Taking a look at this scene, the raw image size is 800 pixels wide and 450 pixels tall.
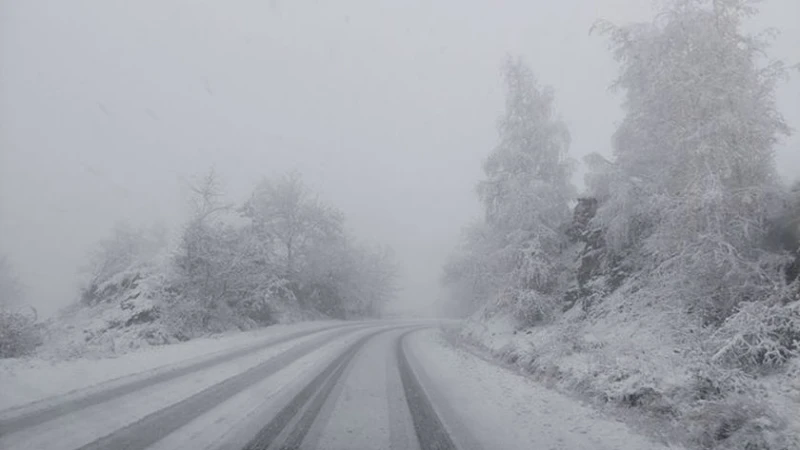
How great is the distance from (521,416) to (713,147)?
8070 millimetres

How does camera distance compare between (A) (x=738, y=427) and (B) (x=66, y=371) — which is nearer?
(A) (x=738, y=427)

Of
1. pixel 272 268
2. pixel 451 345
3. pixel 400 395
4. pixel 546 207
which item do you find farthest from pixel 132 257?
pixel 400 395

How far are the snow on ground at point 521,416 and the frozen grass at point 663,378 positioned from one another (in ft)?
1.72

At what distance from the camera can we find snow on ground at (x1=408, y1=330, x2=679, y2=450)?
6766 mm

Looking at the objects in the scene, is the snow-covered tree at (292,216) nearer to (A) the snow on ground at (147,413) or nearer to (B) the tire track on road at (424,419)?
(A) the snow on ground at (147,413)

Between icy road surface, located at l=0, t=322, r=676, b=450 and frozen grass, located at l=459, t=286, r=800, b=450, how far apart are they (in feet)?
2.45

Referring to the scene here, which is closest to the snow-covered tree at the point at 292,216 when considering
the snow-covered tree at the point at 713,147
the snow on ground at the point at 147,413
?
the snow on ground at the point at 147,413

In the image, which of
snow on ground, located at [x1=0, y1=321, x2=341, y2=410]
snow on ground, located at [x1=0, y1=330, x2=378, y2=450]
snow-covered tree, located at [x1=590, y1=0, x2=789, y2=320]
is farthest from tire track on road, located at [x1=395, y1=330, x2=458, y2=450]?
snow-covered tree, located at [x1=590, y1=0, x2=789, y2=320]

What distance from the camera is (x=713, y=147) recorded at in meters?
11.4

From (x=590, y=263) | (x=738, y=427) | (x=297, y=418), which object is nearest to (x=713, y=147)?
(x=738, y=427)

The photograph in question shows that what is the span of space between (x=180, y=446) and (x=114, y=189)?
492ft

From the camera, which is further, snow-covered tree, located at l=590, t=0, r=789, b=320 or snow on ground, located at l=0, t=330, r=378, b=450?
snow-covered tree, located at l=590, t=0, r=789, b=320

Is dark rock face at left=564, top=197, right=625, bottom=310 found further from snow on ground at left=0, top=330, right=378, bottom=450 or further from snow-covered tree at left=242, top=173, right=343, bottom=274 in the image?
snow-covered tree at left=242, top=173, right=343, bottom=274

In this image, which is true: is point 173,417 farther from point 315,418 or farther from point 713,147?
point 713,147
